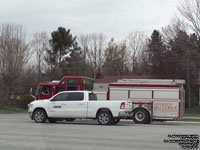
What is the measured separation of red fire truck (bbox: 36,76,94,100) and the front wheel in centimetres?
620

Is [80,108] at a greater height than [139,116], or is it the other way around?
[80,108]

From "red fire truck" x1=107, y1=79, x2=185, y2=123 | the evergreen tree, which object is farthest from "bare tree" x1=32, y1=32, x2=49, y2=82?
"red fire truck" x1=107, y1=79, x2=185, y2=123

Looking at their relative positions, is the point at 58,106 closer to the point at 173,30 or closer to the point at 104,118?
the point at 104,118

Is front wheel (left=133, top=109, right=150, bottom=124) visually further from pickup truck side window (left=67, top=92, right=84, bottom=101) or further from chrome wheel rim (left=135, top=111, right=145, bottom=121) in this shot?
pickup truck side window (left=67, top=92, right=84, bottom=101)

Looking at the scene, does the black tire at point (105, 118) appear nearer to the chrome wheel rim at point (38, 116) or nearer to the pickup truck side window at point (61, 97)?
the pickup truck side window at point (61, 97)

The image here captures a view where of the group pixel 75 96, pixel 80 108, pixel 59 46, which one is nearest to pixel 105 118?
pixel 80 108

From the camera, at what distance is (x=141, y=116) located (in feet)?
72.3

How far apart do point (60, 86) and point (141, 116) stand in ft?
24.1

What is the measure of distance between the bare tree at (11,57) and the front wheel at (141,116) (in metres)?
19.9

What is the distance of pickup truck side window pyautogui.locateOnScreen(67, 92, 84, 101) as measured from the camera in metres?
20.1

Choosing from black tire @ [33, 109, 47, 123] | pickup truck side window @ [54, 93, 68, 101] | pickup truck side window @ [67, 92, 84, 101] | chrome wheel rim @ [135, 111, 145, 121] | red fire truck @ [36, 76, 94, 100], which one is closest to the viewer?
pickup truck side window @ [67, 92, 84, 101]

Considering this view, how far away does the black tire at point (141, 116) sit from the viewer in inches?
860

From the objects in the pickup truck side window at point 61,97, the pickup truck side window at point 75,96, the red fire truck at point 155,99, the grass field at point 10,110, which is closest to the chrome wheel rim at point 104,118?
A: the pickup truck side window at point 75,96

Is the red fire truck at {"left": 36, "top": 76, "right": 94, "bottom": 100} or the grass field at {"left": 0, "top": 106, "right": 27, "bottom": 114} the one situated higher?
the red fire truck at {"left": 36, "top": 76, "right": 94, "bottom": 100}
